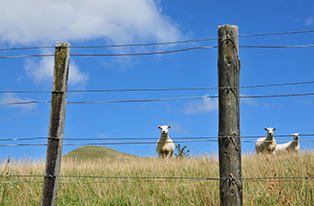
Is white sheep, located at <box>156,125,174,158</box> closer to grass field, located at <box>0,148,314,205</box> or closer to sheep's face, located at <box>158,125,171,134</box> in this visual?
sheep's face, located at <box>158,125,171,134</box>

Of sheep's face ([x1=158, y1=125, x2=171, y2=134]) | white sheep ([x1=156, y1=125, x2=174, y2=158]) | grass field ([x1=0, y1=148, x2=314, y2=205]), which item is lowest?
grass field ([x1=0, y1=148, x2=314, y2=205])

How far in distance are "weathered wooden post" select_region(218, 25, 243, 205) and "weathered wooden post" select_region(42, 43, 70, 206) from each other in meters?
2.72

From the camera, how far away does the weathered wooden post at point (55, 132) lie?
17.3ft

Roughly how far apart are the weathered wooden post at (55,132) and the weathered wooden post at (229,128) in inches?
107

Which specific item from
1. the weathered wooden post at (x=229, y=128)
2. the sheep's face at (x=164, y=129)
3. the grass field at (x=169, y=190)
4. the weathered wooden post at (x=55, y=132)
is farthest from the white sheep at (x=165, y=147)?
the weathered wooden post at (x=229, y=128)

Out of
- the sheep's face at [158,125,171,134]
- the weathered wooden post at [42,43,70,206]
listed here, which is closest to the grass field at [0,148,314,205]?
the weathered wooden post at [42,43,70,206]

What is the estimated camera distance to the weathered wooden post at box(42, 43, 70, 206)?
17.3ft

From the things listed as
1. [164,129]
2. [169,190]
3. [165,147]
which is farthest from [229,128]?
[165,147]

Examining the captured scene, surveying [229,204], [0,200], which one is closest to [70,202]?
[0,200]

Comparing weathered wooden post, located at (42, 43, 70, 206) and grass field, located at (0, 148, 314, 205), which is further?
grass field, located at (0, 148, 314, 205)

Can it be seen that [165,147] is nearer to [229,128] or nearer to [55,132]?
[55,132]

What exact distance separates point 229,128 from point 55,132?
2938 millimetres

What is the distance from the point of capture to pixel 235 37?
16.4ft

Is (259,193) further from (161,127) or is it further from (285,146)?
(285,146)
